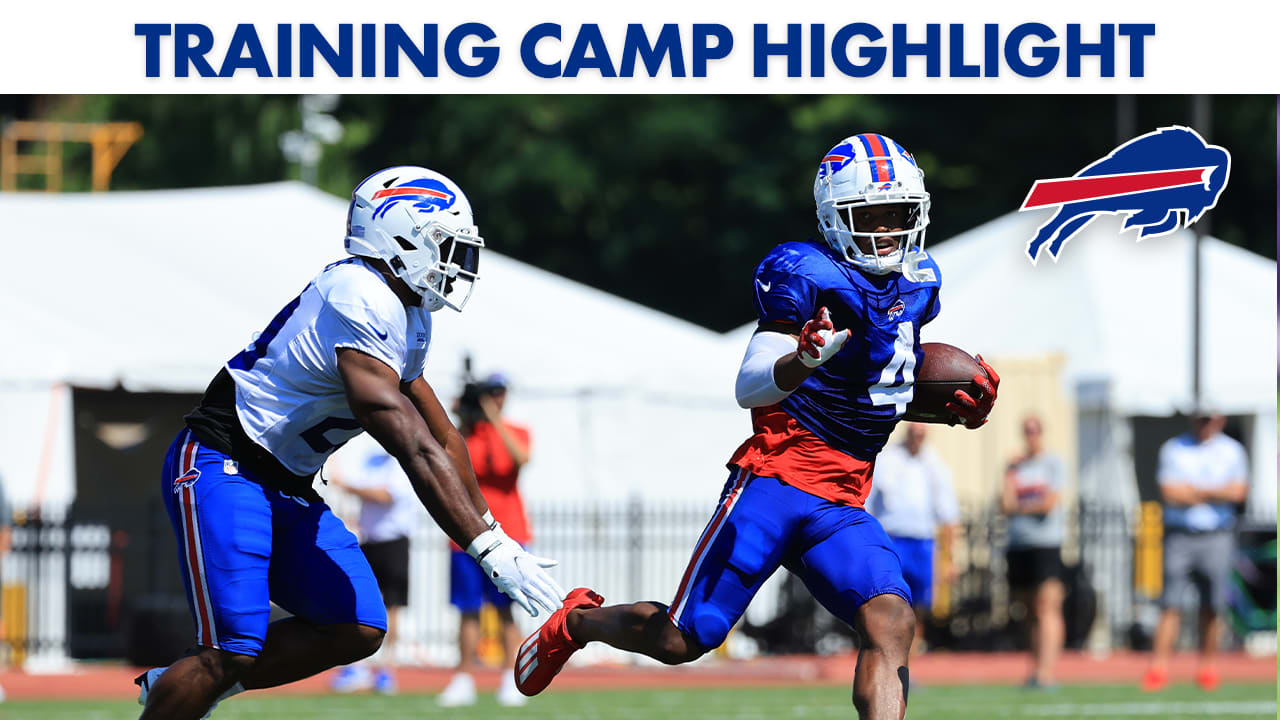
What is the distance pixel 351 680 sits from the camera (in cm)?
1165

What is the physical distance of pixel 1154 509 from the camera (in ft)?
55.5

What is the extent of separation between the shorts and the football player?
7.61m

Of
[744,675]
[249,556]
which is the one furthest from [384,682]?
[249,556]

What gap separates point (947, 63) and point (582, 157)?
66.2 feet

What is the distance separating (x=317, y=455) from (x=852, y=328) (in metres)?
1.62

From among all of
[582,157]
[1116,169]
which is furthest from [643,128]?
[1116,169]

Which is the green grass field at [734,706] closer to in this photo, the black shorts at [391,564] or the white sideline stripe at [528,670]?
the black shorts at [391,564]

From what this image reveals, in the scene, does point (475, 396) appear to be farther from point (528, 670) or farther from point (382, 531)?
point (528, 670)

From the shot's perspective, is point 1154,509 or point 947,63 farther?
point 1154,509

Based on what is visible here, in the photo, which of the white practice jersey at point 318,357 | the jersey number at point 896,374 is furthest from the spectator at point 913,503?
the white practice jersey at point 318,357

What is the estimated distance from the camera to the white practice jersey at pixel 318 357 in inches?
202

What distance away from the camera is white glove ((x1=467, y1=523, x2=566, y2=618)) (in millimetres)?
5031

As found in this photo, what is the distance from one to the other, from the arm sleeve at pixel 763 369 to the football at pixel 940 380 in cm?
63

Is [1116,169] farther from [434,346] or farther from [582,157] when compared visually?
[582,157]
